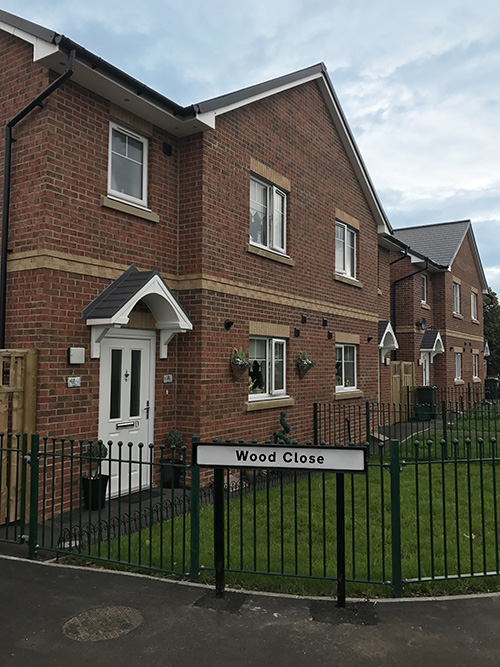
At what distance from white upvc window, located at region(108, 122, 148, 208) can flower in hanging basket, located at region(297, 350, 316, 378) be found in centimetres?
473

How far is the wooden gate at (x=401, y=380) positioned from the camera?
727 inches

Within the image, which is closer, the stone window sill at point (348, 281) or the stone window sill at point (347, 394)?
the stone window sill at point (347, 394)

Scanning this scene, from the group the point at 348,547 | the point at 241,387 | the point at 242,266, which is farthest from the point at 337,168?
the point at 348,547

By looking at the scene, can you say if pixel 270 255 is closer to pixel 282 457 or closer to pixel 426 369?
pixel 282 457

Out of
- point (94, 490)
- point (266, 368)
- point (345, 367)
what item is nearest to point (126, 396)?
point (94, 490)

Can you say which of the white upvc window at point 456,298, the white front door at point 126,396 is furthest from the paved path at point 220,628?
the white upvc window at point 456,298

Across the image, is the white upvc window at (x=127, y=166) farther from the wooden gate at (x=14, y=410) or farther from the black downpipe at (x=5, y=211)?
the wooden gate at (x=14, y=410)

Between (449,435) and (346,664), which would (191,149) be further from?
(449,435)

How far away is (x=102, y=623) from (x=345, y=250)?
1147 centimetres

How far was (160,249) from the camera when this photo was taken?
8.60m

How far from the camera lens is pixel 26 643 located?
3.73 m

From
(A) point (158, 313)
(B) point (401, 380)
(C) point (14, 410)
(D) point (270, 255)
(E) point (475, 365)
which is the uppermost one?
(D) point (270, 255)

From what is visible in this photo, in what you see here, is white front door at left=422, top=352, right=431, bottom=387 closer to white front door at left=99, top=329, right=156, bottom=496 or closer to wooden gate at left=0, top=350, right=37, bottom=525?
white front door at left=99, top=329, right=156, bottom=496

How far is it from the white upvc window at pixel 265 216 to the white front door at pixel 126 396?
→ 11.0 feet
